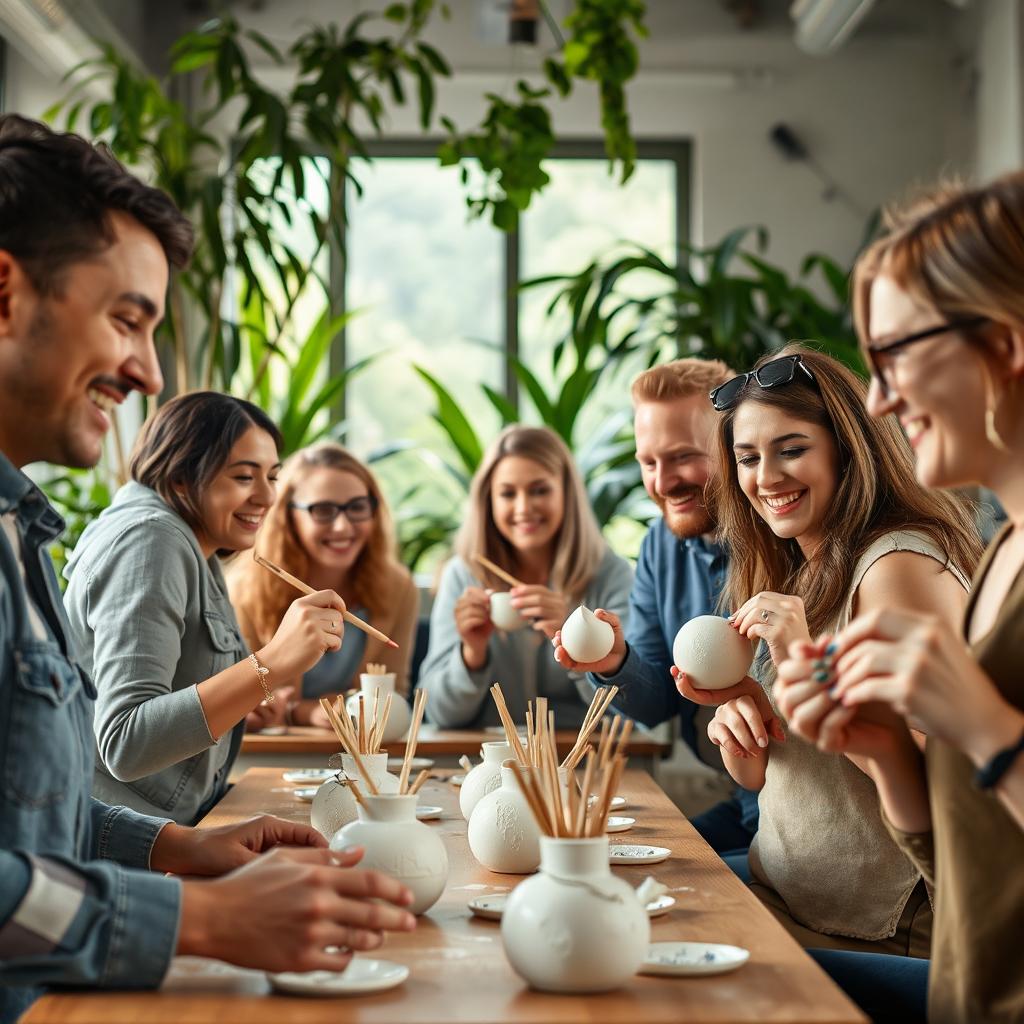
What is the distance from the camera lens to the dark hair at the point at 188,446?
Result: 7.59 feet

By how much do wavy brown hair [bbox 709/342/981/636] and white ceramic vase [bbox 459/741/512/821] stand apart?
1.66 feet

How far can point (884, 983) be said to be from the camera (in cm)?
158

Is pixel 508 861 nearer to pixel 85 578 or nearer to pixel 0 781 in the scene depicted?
pixel 0 781

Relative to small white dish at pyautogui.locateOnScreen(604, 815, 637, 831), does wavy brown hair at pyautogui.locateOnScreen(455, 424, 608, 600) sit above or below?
above

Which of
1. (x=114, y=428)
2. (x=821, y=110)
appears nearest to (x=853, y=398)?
(x=114, y=428)

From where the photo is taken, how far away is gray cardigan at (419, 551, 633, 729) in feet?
10.4

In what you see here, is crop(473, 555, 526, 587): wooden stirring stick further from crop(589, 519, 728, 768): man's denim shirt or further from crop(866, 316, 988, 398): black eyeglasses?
Result: crop(866, 316, 988, 398): black eyeglasses

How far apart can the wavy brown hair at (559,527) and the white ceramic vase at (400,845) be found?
2.03 meters

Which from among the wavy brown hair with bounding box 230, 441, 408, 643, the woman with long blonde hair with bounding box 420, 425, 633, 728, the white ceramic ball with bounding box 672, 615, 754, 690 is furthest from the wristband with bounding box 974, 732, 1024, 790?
the wavy brown hair with bounding box 230, 441, 408, 643

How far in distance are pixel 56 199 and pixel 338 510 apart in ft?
7.06

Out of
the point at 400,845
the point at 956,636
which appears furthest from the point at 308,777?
the point at 956,636

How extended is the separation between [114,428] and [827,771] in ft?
9.85

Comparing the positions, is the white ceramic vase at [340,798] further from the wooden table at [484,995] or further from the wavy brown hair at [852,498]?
the wavy brown hair at [852,498]

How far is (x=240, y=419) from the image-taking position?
2.39m
